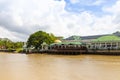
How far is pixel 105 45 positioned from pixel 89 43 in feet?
19.1

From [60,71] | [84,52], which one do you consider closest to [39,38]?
[84,52]

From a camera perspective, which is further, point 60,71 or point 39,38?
point 39,38

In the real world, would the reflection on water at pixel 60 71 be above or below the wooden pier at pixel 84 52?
below

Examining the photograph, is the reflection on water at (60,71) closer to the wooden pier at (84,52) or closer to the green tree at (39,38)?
the wooden pier at (84,52)

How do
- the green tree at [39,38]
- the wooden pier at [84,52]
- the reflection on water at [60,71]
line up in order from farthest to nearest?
1. the green tree at [39,38]
2. the wooden pier at [84,52]
3. the reflection on water at [60,71]

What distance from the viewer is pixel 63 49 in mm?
64188

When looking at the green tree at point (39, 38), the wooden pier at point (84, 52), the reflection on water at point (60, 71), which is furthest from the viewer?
the green tree at point (39, 38)

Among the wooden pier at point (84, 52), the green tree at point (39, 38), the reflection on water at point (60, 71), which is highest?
the green tree at point (39, 38)

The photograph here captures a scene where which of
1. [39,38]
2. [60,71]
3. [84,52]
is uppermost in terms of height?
[39,38]

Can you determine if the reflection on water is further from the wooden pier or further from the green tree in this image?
the green tree

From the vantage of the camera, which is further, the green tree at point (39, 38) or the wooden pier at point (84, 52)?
the green tree at point (39, 38)

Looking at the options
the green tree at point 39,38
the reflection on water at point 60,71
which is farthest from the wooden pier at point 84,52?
the reflection on water at point 60,71

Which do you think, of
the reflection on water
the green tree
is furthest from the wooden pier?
the reflection on water

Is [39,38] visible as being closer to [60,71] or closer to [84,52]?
[84,52]
